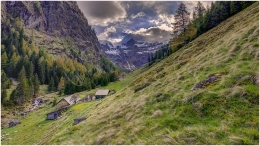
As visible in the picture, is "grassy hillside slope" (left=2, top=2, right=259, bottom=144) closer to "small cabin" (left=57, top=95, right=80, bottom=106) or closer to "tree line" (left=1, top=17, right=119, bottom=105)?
"small cabin" (left=57, top=95, right=80, bottom=106)

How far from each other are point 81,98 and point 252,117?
280 ft

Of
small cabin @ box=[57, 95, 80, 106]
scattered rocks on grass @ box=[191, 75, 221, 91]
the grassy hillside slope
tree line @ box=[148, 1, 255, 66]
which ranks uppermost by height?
tree line @ box=[148, 1, 255, 66]

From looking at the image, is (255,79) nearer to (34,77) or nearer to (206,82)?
(206,82)

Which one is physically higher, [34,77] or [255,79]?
[34,77]

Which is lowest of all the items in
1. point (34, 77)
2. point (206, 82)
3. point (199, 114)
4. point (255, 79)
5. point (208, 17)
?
point (199, 114)

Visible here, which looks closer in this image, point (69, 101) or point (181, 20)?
point (181, 20)

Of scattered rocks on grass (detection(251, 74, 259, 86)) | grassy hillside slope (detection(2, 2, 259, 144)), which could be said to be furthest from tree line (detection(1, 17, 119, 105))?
scattered rocks on grass (detection(251, 74, 259, 86))

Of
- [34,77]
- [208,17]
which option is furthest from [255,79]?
[34,77]

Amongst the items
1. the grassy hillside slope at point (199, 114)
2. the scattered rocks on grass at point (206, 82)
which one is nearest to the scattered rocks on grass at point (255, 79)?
the grassy hillside slope at point (199, 114)

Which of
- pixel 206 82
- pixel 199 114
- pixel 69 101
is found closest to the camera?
pixel 199 114

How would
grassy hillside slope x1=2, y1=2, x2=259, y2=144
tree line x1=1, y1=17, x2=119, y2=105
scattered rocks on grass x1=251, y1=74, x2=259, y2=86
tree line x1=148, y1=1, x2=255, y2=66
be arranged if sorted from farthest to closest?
1. tree line x1=1, y1=17, x2=119, y2=105
2. tree line x1=148, y1=1, x2=255, y2=66
3. scattered rocks on grass x1=251, y1=74, x2=259, y2=86
4. grassy hillside slope x1=2, y1=2, x2=259, y2=144

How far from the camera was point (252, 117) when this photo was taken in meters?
15.2

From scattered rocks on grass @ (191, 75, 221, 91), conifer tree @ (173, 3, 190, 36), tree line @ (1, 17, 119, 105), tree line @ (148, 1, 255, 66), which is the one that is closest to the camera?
scattered rocks on grass @ (191, 75, 221, 91)

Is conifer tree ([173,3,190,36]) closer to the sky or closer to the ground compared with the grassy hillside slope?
closer to the sky
